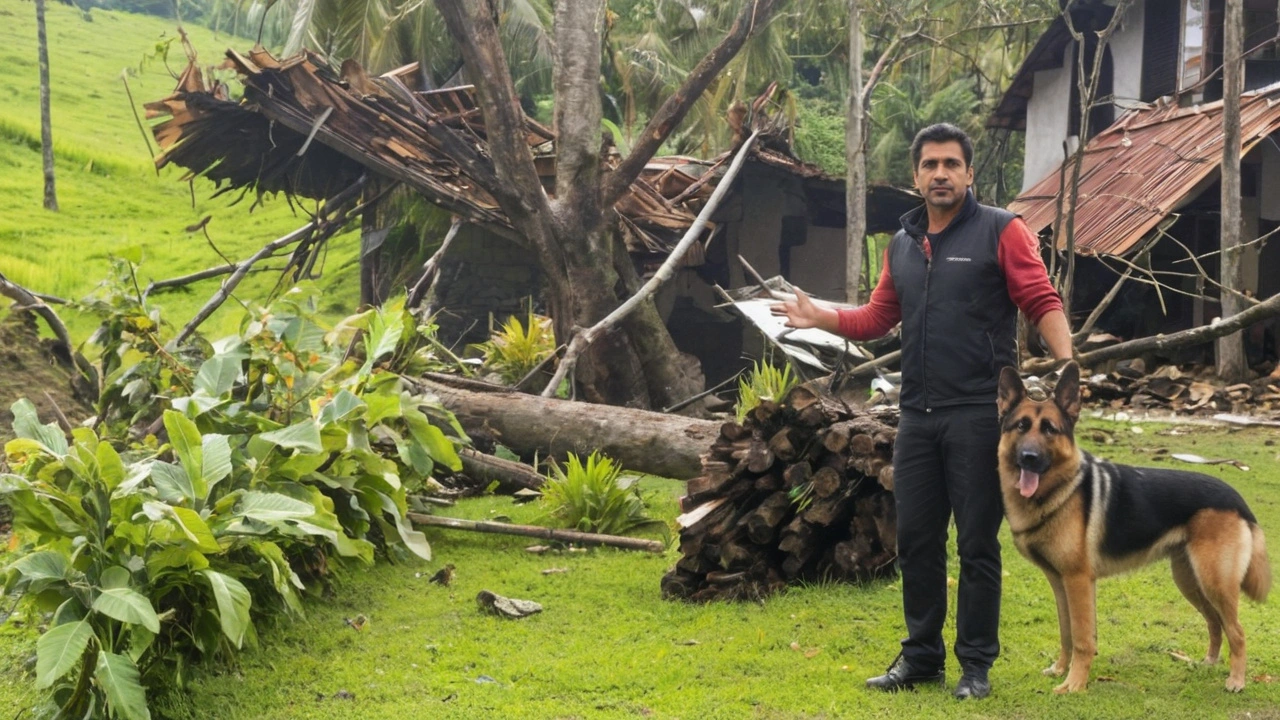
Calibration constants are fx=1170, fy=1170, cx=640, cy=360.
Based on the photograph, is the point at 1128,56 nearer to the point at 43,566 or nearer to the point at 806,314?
the point at 806,314

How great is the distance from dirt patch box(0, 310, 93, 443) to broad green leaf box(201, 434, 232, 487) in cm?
495

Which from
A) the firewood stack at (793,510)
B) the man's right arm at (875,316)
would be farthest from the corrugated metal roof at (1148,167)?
the man's right arm at (875,316)

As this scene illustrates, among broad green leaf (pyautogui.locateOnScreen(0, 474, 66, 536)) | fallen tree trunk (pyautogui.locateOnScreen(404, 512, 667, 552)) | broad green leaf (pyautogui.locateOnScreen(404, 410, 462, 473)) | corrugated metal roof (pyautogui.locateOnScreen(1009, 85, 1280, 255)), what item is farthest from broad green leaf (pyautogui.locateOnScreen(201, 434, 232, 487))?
corrugated metal roof (pyautogui.locateOnScreen(1009, 85, 1280, 255))

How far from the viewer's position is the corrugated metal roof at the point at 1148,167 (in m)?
14.1

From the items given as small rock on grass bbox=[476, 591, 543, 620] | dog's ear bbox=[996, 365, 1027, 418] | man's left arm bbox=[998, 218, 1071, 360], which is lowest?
small rock on grass bbox=[476, 591, 543, 620]

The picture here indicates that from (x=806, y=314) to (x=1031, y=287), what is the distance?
0.94 metres

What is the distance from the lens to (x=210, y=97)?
38.7ft

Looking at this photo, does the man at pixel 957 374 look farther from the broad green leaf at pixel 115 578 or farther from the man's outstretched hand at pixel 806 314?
the broad green leaf at pixel 115 578

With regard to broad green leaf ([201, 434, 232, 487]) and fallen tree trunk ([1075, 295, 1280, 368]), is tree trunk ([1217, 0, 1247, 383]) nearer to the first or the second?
fallen tree trunk ([1075, 295, 1280, 368])

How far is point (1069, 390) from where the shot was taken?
4.42 metres

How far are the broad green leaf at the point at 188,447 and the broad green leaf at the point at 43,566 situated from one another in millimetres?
548

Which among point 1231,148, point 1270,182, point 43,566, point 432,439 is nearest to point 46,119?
point 432,439

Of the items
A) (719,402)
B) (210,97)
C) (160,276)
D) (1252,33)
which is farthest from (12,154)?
(1252,33)

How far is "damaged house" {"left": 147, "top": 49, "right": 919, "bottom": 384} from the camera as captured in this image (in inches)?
475
